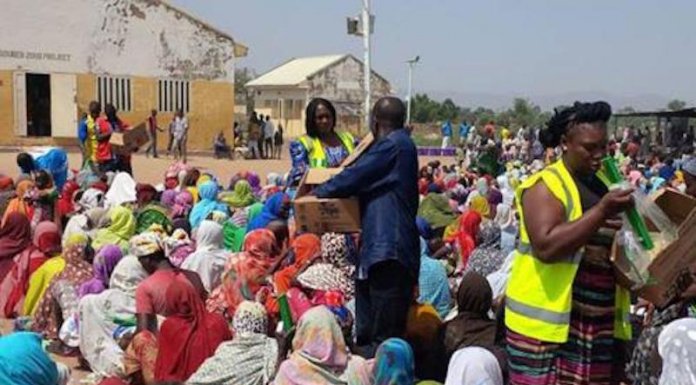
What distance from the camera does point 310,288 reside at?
203 inches

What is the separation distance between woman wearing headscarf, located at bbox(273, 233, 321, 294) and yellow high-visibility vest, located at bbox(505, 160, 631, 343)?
2470 millimetres

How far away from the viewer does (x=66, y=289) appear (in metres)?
6.19

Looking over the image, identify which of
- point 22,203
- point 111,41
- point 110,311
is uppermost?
point 111,41

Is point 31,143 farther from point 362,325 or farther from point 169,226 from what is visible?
point 362,325

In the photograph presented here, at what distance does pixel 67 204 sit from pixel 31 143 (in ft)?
52.8

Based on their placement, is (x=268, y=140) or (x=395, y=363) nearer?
(x=395, y=363)

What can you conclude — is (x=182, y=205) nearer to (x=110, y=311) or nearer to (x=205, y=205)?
(x=205, y=205)

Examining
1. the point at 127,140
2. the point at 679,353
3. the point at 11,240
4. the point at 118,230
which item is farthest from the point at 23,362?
the point at 127,140

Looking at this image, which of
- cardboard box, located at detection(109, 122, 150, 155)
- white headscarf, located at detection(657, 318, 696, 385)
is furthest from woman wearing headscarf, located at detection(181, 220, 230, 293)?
cardboard box, located at detection(109, 122, 150, 155)

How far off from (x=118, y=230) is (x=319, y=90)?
110 ft

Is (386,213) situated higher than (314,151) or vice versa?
(314,151)

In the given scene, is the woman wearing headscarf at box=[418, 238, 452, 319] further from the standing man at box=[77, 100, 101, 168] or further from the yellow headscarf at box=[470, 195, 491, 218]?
the standing man at box=[77, 100, 101, 168]

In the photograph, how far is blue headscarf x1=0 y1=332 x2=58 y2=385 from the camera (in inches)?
132

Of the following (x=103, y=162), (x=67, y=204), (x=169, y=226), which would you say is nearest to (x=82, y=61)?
(x=103, y=162)
